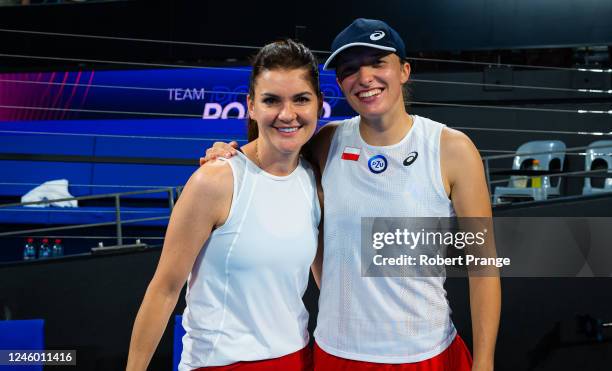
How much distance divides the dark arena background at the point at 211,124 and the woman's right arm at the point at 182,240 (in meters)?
1.14

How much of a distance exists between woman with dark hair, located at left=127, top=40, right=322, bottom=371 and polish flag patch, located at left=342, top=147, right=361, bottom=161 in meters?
0.13

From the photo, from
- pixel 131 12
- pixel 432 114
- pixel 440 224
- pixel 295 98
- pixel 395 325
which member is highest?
pixel 131 12

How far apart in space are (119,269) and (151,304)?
6.49ft

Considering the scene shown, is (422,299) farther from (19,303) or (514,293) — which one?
(19,303)

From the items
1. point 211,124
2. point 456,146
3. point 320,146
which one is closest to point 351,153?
point 320,146

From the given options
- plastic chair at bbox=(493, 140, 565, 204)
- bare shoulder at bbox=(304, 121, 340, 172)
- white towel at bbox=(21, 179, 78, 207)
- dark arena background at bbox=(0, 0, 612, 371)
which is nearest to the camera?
bare shoulder at bbox=(304, 121, 340, 172)

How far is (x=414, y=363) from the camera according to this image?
163 cm

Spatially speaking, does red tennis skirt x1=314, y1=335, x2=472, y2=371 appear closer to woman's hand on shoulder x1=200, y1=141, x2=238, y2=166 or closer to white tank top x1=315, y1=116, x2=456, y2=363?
white tank top x1=315, y1=116, x2=456, y2=363

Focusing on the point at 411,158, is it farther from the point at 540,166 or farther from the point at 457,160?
the point at 540,166

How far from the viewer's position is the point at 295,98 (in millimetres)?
1593

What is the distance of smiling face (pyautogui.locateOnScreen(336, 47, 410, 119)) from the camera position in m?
1.64

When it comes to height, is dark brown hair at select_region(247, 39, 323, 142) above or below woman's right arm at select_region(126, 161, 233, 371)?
above

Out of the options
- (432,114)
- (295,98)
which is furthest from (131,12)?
(295,98)

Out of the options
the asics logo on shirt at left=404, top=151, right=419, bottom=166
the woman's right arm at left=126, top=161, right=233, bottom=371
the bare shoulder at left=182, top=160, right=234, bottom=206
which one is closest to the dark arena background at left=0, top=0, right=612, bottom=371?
the woman's right arm at left=126, top=161, right=233, bottom=371
